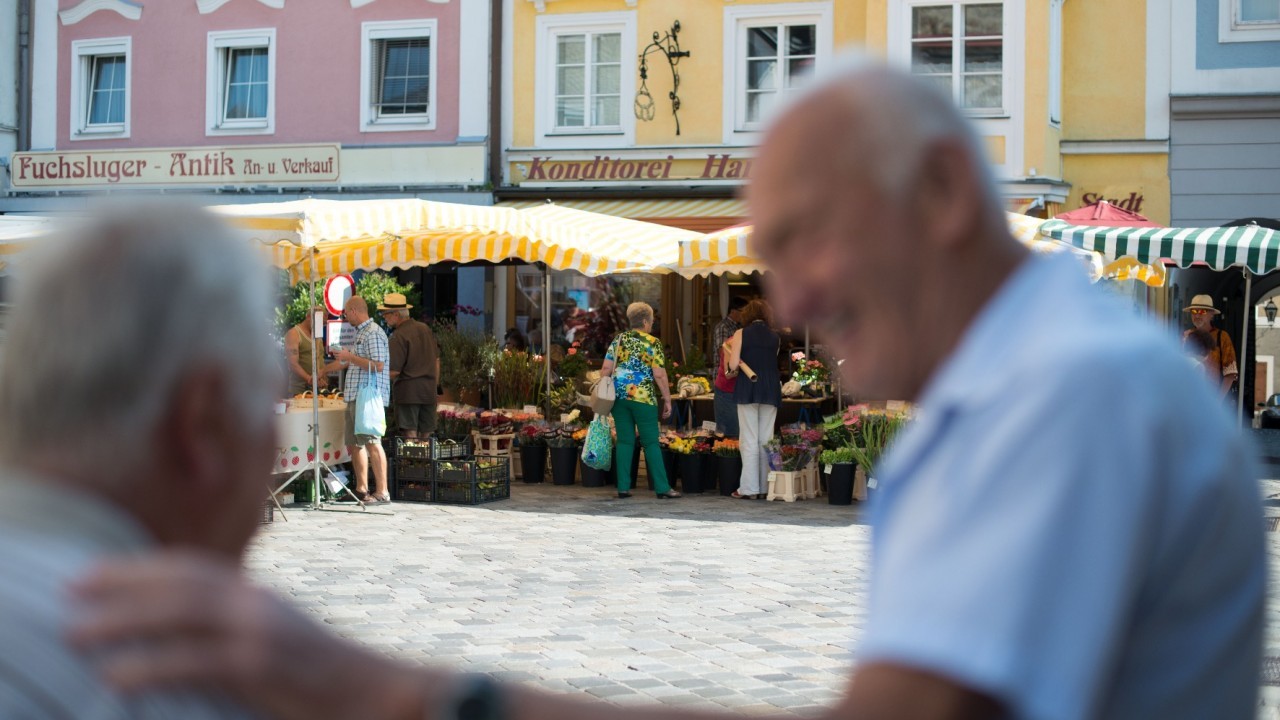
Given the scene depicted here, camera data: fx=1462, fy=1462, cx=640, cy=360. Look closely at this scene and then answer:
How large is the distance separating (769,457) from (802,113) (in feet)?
41.7

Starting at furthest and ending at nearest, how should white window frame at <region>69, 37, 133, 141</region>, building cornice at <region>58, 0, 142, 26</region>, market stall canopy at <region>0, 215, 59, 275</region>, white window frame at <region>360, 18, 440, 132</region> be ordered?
white window frame at <region>69, 37, 133, 141</region> → building cornice at <region>58, 0, 142, 26</region> → white window frame at <region>360, 18, 440, 132</region> → market stall canopy at <region>0, 215, 59, 275</region>

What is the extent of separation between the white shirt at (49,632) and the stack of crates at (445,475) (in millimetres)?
12116

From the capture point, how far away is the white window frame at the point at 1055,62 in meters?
19.3

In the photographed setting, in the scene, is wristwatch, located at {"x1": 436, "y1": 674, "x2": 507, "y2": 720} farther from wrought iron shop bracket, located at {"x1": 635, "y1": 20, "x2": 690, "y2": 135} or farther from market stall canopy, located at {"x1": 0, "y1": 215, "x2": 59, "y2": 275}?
wrought iron shop bracket, located at {"x1": 635, "y1": 20, "x2": 690, "y2": 135}

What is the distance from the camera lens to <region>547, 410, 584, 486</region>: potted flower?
14.9m

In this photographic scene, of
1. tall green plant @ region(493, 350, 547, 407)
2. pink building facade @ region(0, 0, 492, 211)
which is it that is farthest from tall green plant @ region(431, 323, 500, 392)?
pink building facade @ region(0, 0, 492, 211)

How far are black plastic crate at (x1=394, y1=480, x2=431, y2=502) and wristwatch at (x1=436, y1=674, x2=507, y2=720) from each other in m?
12.5

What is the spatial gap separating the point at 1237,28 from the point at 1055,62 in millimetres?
2514

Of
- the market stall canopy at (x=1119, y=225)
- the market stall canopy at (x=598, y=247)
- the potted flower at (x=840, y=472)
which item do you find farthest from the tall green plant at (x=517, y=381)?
the market stall canopy at (x=1119, y=225)

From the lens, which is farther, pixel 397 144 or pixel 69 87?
pixel 69 87

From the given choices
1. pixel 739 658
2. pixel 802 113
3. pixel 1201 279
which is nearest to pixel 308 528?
pixel 739 658

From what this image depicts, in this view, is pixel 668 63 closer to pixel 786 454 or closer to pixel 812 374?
pixel 812 374

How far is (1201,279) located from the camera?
20.4 metres

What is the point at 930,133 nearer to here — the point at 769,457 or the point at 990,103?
the point at 769,457
